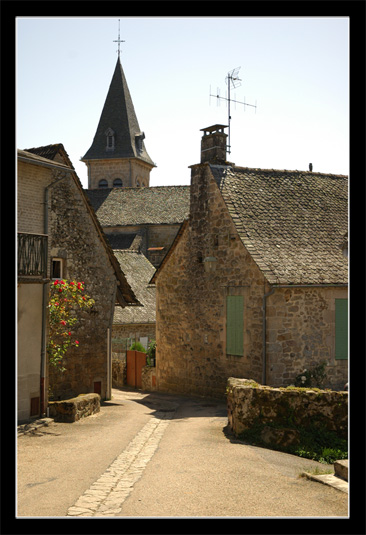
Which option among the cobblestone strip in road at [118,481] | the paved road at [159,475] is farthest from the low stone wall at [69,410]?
Result: the cobblestone strip in road at [118,481]

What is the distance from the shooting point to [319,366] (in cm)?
1529

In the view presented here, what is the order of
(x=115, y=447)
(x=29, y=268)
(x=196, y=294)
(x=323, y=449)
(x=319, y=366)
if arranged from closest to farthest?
(x=323, y=449)
(x=115, y=447)
(x=29, y=268)
(x=319, y=366)
(x=196, y=294)

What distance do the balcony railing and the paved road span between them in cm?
308

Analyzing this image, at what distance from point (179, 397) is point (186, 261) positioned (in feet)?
13.4

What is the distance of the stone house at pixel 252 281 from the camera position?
49.1ft

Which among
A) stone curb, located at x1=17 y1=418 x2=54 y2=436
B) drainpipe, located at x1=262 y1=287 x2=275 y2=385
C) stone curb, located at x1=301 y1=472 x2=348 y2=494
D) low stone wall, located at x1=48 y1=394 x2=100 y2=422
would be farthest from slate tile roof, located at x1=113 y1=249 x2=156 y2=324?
stone curb, located at x1=301 y1=472 x2=348 y2=494

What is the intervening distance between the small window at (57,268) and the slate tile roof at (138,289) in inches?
358

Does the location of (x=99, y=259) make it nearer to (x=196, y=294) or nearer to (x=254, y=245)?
(x=196, y=294)

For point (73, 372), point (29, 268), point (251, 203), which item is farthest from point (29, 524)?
point (251, 203)

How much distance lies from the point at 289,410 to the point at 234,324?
19.4 ft

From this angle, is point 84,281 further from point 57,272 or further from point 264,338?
point 264,338

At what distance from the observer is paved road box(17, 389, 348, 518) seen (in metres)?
6.50

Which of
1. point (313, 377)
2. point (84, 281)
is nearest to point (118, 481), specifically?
point (313, 377)

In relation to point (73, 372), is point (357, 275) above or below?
above
